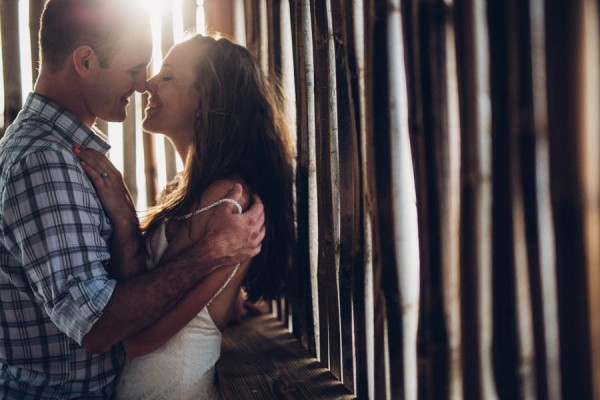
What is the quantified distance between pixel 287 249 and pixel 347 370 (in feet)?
1.54

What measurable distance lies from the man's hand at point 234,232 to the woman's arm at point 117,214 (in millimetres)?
195

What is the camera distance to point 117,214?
5.42 ft

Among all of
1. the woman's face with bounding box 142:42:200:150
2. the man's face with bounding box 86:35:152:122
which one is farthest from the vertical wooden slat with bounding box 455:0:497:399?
the woman's face with bounding box 142:42:200:150

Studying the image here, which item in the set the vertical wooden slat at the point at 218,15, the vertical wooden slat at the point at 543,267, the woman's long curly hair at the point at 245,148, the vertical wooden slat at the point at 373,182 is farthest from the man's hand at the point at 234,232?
the vertical wooden slat at the point at 218,15

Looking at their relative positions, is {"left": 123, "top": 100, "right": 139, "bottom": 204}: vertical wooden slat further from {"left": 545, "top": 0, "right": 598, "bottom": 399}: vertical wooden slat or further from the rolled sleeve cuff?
{"left": 545, "top": 0, "right": 598, "bottom": 399}: vertical wooden slat

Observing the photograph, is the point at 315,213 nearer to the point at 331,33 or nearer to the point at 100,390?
the point at 331,33

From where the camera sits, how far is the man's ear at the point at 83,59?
169cm

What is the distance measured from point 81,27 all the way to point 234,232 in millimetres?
710

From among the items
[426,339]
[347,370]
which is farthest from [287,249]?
[426,339]

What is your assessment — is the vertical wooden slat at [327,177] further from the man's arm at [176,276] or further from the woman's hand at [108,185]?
the woman's hand at [108,185]

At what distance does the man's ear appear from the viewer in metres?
1.69

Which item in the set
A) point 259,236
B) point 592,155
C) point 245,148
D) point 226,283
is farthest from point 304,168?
point 592,155

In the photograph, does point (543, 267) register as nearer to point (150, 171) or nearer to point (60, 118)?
point (60, 118)

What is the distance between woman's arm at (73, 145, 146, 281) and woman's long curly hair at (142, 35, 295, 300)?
205 millimetres
